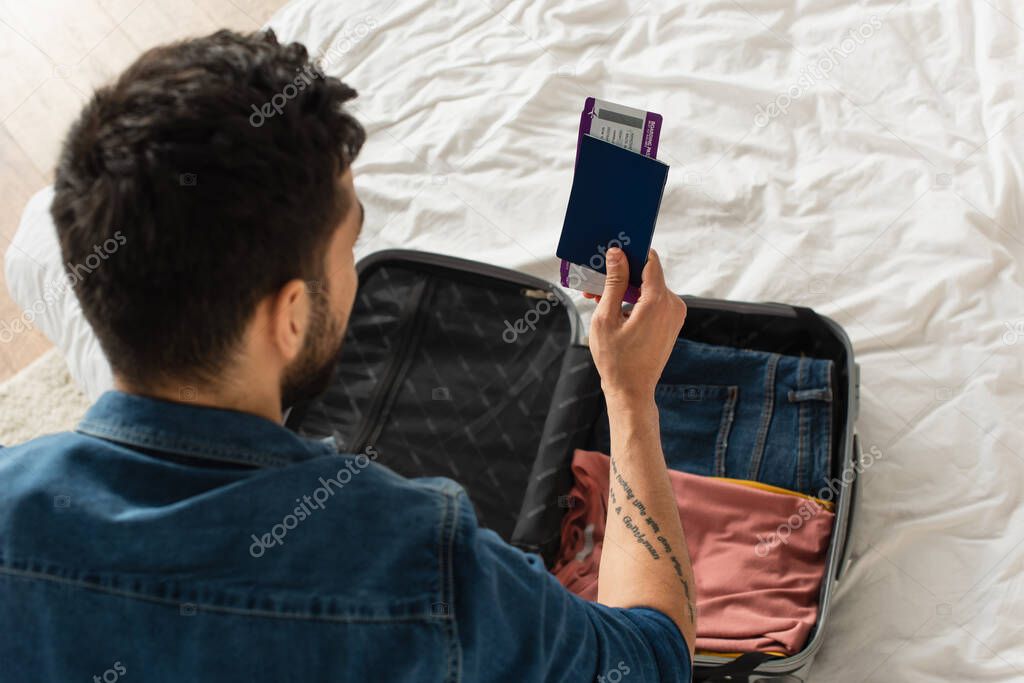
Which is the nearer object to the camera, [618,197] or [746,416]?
[618,197]

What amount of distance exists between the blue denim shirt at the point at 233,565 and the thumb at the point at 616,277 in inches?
13.9

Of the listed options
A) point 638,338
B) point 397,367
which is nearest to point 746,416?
point 638,338

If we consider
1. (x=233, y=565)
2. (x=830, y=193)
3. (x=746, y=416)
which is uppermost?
(x=830, y=193)

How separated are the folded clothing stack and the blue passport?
0.26 m

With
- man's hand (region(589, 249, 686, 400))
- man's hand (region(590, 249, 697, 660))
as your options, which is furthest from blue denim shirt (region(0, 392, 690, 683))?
man's hand (region(589, 249, 686, 400))

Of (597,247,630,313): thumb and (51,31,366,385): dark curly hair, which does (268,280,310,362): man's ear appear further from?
(597,247,630,313): thumb

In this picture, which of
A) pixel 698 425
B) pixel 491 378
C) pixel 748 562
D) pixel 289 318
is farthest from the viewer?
pixel 491 378

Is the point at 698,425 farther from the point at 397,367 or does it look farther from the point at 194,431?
the point at 194,431

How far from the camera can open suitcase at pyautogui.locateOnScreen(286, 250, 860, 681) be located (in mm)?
1117

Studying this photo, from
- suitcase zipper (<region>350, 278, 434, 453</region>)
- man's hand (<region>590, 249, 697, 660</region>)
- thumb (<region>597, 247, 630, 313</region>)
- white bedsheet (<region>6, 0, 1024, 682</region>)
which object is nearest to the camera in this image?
man's hand (<region>590, 249, 697, 660</region>)

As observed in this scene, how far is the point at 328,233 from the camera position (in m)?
0.67

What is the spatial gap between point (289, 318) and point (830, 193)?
94 cm

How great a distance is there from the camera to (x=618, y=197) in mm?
936

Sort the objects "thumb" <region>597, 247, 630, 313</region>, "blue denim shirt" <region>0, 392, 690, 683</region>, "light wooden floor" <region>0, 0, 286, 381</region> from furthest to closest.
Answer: "light wooden floor" <region>0, 0, 286, 381</region> < "thumb" <region>597, 247, 630, 313</region> < "blue denim shirt" <region>0, 392, 690, 683</region>
